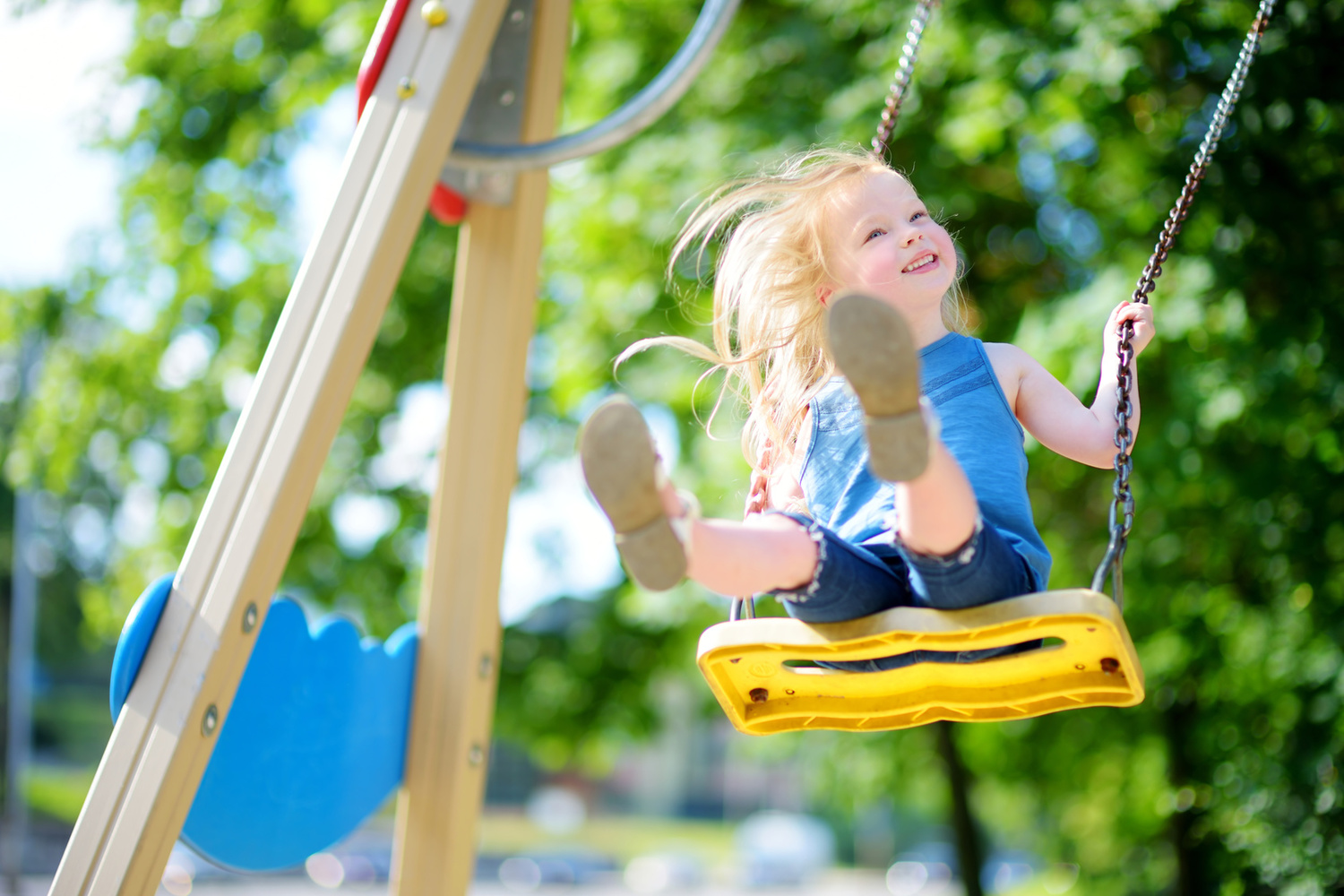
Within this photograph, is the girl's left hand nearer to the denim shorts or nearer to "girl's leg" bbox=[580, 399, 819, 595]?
the denim shorts

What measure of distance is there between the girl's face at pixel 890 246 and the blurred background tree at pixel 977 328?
365mm

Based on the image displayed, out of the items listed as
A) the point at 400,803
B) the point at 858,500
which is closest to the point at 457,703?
the point at 400,803

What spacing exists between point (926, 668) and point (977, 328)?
11.7ft

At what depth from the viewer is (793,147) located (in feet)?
17.2

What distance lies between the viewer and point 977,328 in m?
5.43

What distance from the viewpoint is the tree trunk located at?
26.1 ft

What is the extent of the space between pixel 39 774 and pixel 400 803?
3330 cm

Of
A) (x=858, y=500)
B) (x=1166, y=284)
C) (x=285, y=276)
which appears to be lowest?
(x=858, y=500)

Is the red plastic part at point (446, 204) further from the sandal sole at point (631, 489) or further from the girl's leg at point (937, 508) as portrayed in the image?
the girl's leg at point (937, 508)

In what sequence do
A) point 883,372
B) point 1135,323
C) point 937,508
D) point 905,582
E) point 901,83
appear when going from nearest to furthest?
point 883,372, point 937,508, point 905,582, point 1135,323, point 901,83

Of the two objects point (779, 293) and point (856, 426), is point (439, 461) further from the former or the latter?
point (856, 426)

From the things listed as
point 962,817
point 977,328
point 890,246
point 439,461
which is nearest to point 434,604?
point 439,461

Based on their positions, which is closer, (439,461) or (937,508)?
(937,508)

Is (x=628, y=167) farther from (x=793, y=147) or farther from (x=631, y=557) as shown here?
(x=631, y=557)
